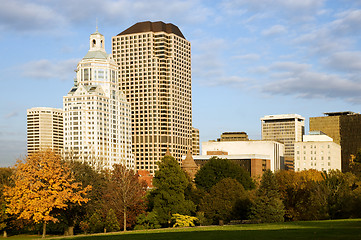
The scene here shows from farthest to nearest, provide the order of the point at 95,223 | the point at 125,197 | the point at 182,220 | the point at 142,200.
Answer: the point at 142,200, the point at 125,197, the point at 182,220, the point at 95,223

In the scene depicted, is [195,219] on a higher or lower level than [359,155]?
lower

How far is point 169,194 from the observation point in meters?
93.9

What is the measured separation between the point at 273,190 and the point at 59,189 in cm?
3331

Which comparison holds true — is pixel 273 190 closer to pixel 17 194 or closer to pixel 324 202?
pixel 324 202

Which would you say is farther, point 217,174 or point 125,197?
point 217,174

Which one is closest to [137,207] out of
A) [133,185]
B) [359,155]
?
[133,185]

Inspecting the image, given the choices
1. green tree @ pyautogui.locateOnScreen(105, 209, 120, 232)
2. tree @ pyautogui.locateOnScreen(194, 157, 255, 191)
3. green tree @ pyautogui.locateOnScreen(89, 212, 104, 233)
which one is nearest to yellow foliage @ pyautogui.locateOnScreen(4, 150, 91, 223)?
green tree @ pyautogui.locateOnScreen(105, 209, 120, 232)

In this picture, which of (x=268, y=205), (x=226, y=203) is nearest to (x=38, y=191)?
(x=268, y=205)

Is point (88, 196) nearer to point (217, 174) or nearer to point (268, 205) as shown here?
point (268, 205)

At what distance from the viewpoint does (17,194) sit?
7488 centimetres

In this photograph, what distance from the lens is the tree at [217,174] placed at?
418ft

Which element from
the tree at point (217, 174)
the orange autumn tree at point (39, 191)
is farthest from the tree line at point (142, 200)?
the tree at point (217, 174)

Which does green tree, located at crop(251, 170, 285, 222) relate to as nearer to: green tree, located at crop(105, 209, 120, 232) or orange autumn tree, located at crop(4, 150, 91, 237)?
green tree, located at crop(105, 209, 120, 232)

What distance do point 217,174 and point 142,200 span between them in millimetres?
38058
